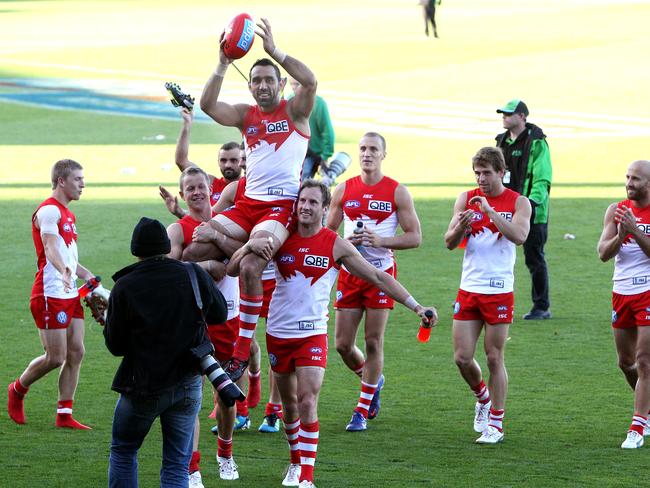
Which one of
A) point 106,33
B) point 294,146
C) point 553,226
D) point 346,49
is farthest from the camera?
point 106,33

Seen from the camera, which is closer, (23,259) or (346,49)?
(23,259)

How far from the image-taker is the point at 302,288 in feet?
28.1

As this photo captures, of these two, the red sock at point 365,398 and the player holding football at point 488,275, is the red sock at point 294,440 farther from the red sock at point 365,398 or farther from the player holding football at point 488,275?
the player holding football at point 488,275

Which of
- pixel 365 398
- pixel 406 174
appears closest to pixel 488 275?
→ pixel 365 398

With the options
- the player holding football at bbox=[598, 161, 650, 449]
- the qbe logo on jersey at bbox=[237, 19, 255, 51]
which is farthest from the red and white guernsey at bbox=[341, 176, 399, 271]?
the qbe logo on jersey at bbox=[237, 19, 255, 51]

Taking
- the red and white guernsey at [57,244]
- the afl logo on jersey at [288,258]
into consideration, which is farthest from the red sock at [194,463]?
the red and white guernsey at [57,244]

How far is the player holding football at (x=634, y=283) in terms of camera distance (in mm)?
9375

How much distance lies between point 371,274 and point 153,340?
197 cm

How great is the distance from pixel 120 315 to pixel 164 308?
10.2 inches

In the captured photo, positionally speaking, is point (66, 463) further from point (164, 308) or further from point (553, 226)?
point (553, 226)

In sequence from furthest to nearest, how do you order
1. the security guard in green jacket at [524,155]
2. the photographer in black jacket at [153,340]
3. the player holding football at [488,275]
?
the security guard in green jacket at [524,155] < the player holding football at [488,275] < the photographer in black jacket at [153,340]

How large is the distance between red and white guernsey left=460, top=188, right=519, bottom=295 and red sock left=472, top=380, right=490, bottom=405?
0.80m

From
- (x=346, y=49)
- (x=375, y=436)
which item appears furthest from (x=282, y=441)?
(x=346, y=49)

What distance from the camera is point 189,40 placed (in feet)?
179
